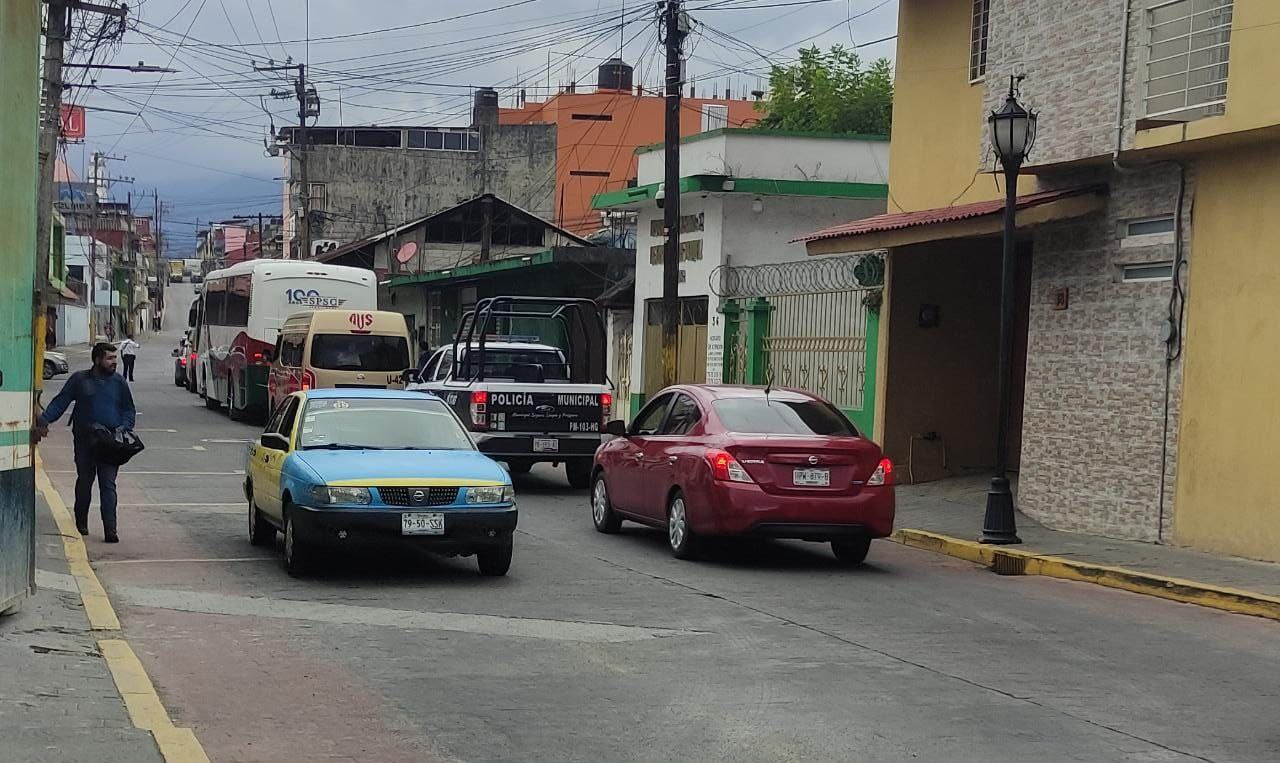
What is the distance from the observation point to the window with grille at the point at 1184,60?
15.4 meters

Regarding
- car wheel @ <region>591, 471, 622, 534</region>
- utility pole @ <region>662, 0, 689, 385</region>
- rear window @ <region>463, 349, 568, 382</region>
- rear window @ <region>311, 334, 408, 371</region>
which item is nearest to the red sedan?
car wheel @ <region>591, 471, 622, 534</region>

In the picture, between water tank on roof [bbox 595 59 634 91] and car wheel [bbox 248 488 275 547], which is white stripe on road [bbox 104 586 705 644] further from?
water tank on roof [bbox 595 59 634 91]

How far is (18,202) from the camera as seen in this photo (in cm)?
874

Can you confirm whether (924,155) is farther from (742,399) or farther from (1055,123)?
(742,399)

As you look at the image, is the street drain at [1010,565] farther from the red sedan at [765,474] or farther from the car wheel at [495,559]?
the car wheel at [495,559]

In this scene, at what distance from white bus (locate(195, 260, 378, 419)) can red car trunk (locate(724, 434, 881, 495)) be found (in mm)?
20078

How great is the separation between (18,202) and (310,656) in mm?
3071

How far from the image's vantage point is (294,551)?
11984 millimetres

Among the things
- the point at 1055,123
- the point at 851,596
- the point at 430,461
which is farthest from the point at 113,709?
the point at 1055,123

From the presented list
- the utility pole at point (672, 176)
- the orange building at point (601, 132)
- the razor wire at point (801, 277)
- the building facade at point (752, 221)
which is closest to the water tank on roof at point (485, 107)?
the orange building at point (601, 132)

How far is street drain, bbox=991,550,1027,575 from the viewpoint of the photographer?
14531 mm

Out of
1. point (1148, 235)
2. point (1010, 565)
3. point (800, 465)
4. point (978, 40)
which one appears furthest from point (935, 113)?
point (800, 465)

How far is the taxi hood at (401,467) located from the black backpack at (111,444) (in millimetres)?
2379

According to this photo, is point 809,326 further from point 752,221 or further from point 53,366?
point 53,366
